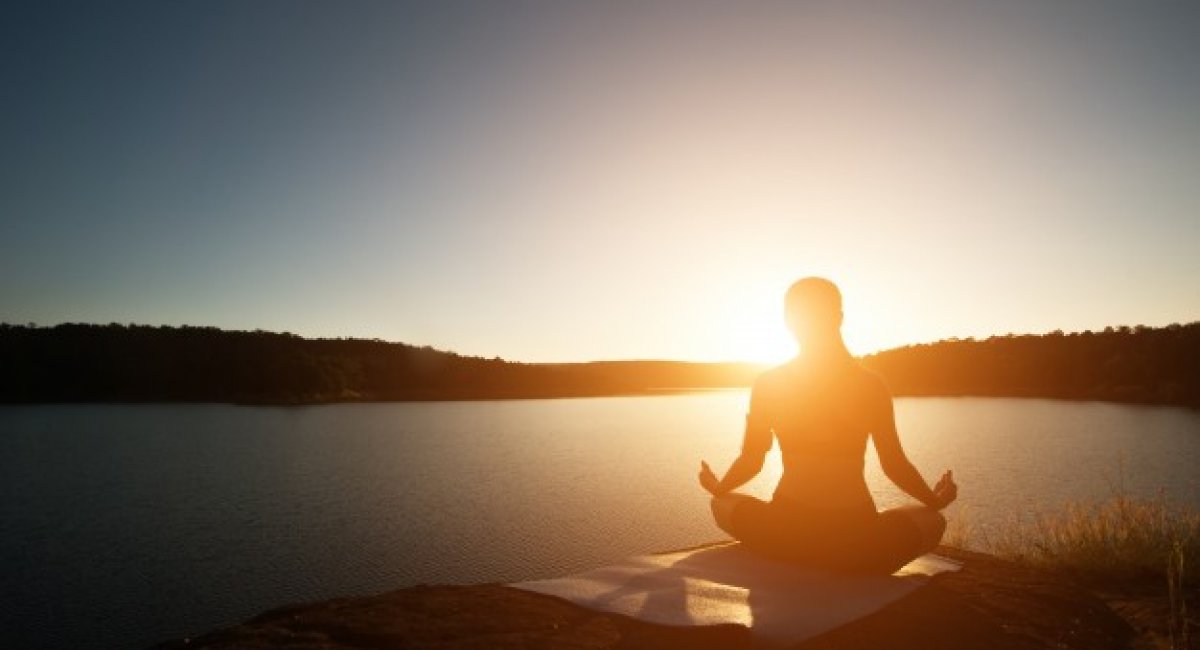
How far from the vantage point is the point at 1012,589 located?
571 cm

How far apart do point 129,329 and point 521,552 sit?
130 metres

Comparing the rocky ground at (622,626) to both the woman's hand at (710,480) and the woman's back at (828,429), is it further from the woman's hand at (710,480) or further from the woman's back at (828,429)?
the woman's hand at (710,480)

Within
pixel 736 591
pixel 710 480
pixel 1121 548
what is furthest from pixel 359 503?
pixel 1121 548

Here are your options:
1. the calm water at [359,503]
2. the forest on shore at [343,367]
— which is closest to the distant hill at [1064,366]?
the forest on shore at [343,367]

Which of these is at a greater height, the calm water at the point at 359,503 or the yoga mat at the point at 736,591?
the yoga mat at the point at 736,591

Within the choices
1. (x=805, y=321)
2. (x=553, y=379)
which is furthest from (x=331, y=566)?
(x=553, y=379)

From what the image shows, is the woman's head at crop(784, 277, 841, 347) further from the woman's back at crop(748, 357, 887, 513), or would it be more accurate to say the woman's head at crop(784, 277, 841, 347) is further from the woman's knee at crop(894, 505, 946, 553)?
the woman's knee at crop(894, 505, 946, 553)

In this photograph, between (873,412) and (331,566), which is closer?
(873,412)

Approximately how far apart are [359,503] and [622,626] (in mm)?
19839

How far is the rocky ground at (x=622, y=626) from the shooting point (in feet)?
13.2

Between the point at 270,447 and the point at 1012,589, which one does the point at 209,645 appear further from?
the point at 270,447

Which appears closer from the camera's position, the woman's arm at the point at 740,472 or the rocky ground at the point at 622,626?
the rocky ground at the point at 622,626

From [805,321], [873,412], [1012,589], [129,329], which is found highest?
[129,329]

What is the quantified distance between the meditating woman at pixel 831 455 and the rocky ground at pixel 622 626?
0.50 meters
